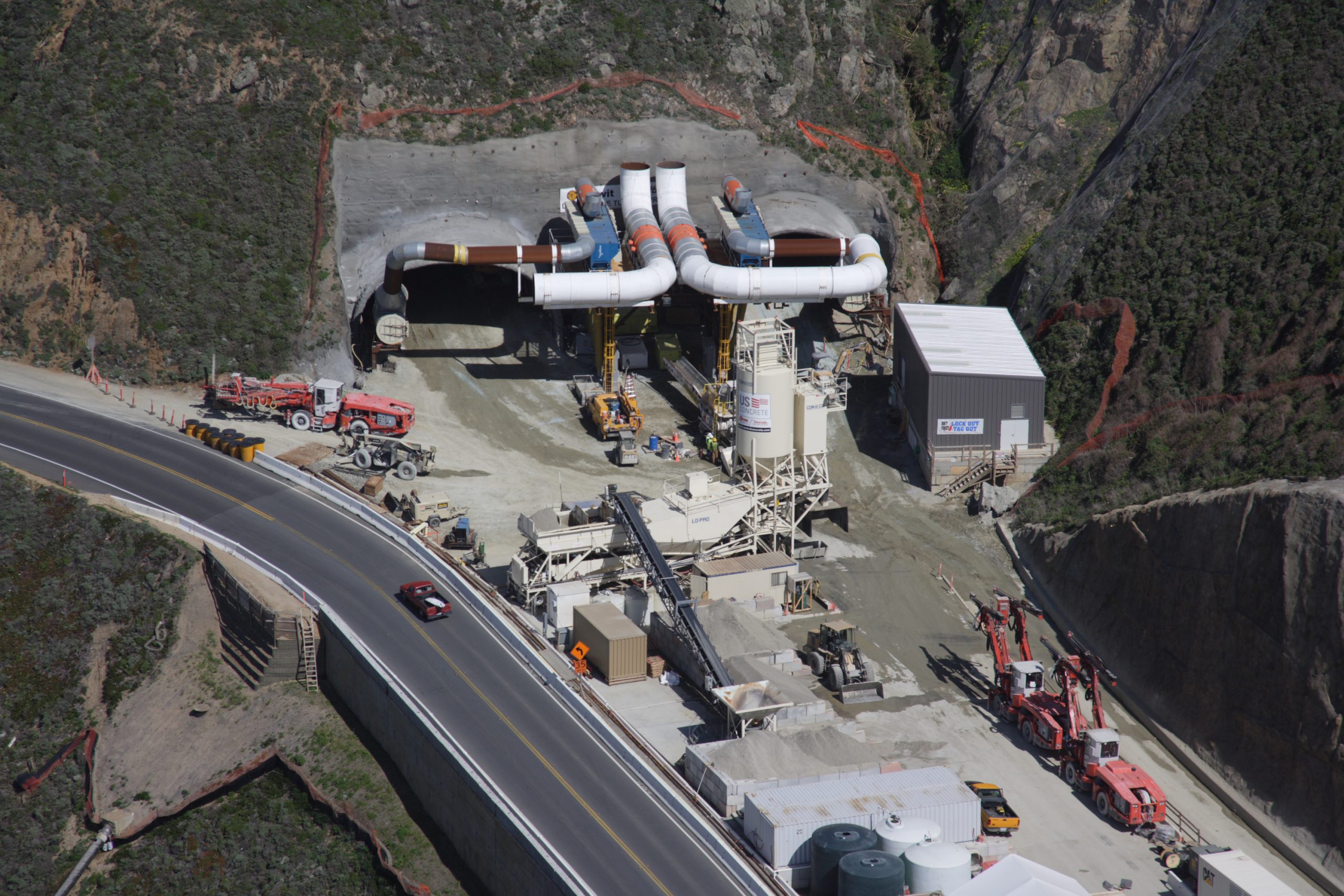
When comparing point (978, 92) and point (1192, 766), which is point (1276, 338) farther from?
point (978, 92)

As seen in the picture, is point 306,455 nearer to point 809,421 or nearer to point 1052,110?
point 809,421

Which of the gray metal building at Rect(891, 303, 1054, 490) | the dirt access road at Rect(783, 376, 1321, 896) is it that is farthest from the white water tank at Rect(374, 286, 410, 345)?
the gray metal building at Rect(891, 303, 1054, 490)

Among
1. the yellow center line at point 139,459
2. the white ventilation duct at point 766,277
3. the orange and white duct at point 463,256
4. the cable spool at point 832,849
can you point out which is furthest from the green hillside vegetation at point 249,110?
the cable spool at point 832,849

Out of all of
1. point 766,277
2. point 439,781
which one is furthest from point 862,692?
point 766,277

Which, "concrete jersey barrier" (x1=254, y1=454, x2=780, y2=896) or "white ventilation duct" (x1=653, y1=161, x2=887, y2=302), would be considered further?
"white ventilation duct" (x1=653, y1=161, x2=887, y2=302)

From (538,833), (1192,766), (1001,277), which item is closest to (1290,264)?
(1001,277)

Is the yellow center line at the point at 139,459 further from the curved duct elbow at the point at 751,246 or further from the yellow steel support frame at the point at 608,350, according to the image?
the curved duct elbow at the point at 751,246

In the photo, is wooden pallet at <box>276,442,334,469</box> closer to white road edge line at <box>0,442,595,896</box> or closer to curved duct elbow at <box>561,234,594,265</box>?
white road edge line at <box>0,442,595,896</box>
